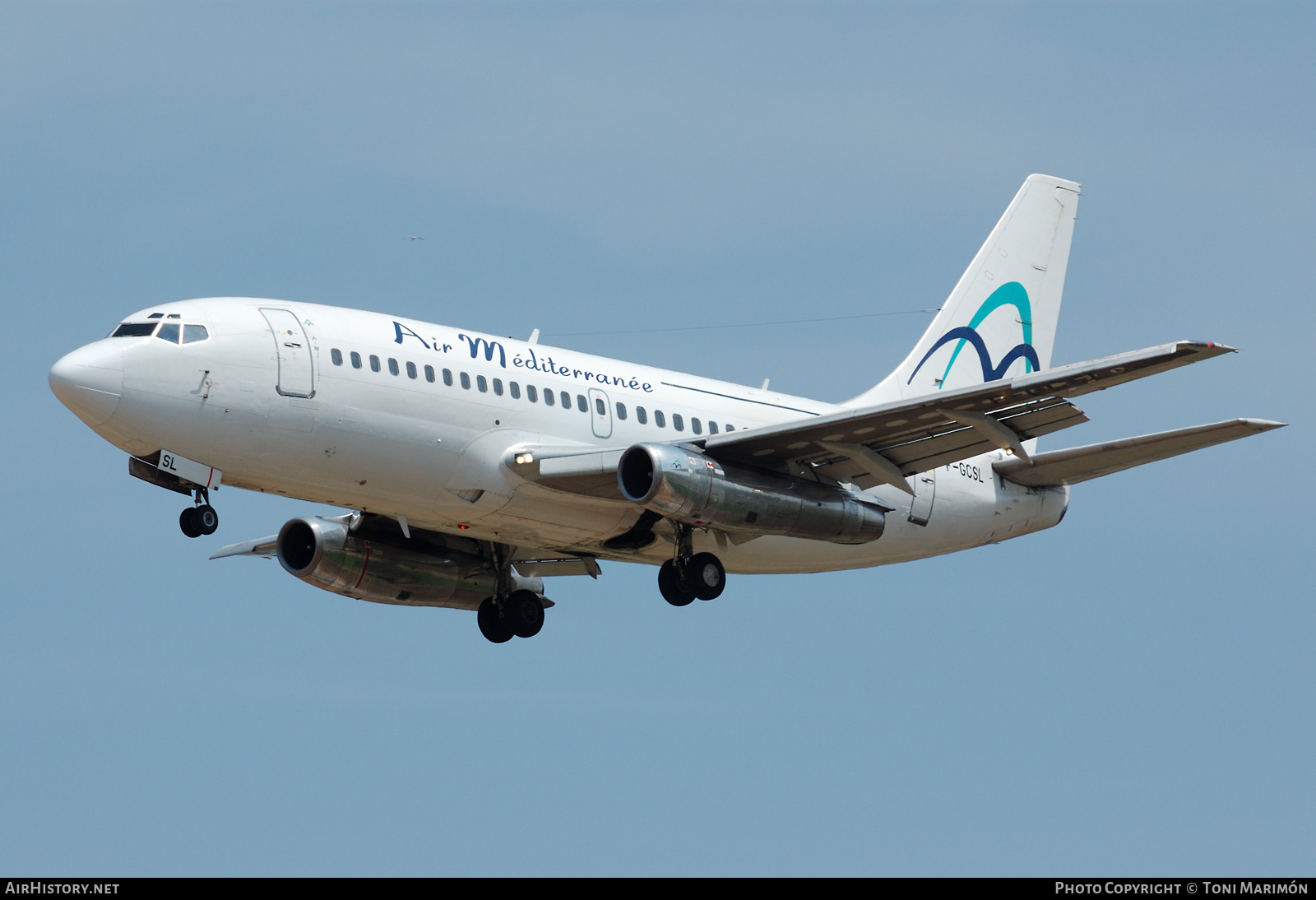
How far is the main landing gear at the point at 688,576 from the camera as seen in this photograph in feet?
118

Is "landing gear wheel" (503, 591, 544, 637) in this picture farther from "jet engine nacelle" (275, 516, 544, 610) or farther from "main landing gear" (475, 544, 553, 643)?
"jet engine nacelle" (275, 516, 544, 610)

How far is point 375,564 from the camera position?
38.6 metres

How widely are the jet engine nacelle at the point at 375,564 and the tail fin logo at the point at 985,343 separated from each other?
11.5 metres

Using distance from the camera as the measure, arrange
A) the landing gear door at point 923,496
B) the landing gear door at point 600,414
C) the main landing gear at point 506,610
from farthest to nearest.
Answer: the main landing gear at point 506,610 → the landing gear door at point 923,496 → the landing gear door at point 600,414

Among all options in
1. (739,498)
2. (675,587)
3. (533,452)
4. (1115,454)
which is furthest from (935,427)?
(533,452)

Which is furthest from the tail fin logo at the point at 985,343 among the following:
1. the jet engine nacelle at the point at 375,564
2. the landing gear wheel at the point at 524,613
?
the jet engine nacelle at the point at 375,564

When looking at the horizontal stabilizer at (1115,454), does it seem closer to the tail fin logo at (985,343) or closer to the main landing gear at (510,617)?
the tail fin logo at (985,343)

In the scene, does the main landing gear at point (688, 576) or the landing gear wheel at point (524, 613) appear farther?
the landing gear wheel at point (524, 613)

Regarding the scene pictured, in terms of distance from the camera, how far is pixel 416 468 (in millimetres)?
33281

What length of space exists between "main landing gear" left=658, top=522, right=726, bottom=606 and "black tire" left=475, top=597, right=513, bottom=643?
5504 millimetres

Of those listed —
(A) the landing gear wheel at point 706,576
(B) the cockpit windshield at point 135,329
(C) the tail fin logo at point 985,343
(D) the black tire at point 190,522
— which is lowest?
(D) the black tire at point 190,522

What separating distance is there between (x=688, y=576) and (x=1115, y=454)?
29.6 ft

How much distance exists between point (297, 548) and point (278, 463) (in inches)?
260

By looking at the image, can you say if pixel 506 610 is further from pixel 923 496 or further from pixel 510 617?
pixel 923 496
